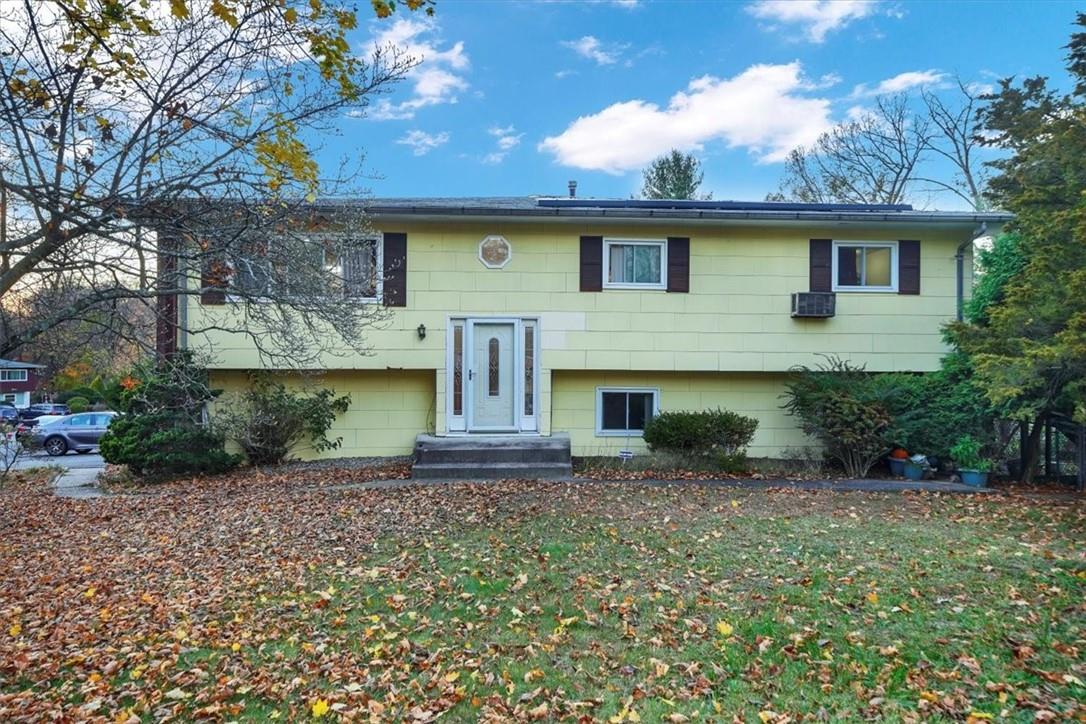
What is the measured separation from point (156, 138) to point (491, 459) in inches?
242

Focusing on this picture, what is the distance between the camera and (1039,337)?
7.89 m

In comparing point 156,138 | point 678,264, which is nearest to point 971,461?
point 678,264

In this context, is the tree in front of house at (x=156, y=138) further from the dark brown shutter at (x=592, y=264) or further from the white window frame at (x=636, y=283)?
the white window frame at (x=636, y=283)

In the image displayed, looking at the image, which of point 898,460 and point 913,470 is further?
point 898,460

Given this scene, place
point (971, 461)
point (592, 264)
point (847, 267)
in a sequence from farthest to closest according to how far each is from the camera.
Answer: point (847, 267) < point (592, 264) < point (971, 461)

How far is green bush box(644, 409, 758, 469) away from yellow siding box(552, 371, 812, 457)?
1054mm

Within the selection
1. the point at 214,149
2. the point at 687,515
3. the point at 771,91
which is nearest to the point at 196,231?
the point at 214,149

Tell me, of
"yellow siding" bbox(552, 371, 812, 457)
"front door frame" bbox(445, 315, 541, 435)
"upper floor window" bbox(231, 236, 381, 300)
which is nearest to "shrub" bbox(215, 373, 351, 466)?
"front door frame" bbox(445, 315, 541, 435)

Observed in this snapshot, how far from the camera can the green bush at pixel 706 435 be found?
31.7 ft

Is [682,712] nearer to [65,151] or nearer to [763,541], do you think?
[763,541]

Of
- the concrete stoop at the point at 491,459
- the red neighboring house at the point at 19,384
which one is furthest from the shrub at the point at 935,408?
the red neighboring house at the point at 19,384

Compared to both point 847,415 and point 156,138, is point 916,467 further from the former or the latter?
point 156,138

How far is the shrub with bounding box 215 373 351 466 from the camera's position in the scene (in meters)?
10.0

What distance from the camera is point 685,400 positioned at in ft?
36.1
